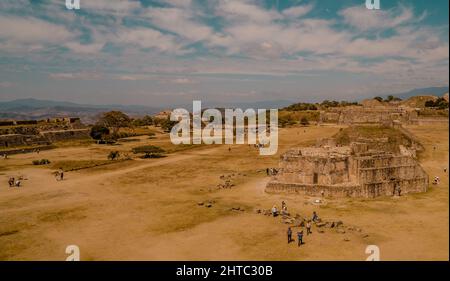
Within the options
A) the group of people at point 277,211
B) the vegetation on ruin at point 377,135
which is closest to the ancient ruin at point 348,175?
the group of people at point 277,211

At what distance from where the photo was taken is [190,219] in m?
25.9

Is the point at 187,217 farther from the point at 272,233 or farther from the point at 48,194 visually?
the point at 48,194

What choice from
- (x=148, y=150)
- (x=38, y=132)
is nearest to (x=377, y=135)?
(x=148, y=150)

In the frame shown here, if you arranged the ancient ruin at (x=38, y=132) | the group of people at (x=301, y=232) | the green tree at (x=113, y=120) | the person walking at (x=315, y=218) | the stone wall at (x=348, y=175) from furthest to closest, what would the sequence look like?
the green tree at (x=113, y=120) < the ancient ruin at (x=38, y=132) < the stone wall at (x=348, y=175) < the person walking at (x=315, y=218) < the group of people at (x=301, y=232)

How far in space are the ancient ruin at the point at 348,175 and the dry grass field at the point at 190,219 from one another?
43.0 inches

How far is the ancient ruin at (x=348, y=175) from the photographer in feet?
102

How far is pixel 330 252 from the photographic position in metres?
20.0

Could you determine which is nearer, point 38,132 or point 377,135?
point 377,135

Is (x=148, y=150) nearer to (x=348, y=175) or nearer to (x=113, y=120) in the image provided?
(x=348, y=175)

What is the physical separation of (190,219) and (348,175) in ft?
48.1

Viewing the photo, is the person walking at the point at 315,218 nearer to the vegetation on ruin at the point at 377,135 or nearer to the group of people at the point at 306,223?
the group of people at the point at 306,223

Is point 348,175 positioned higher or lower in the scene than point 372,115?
lower
